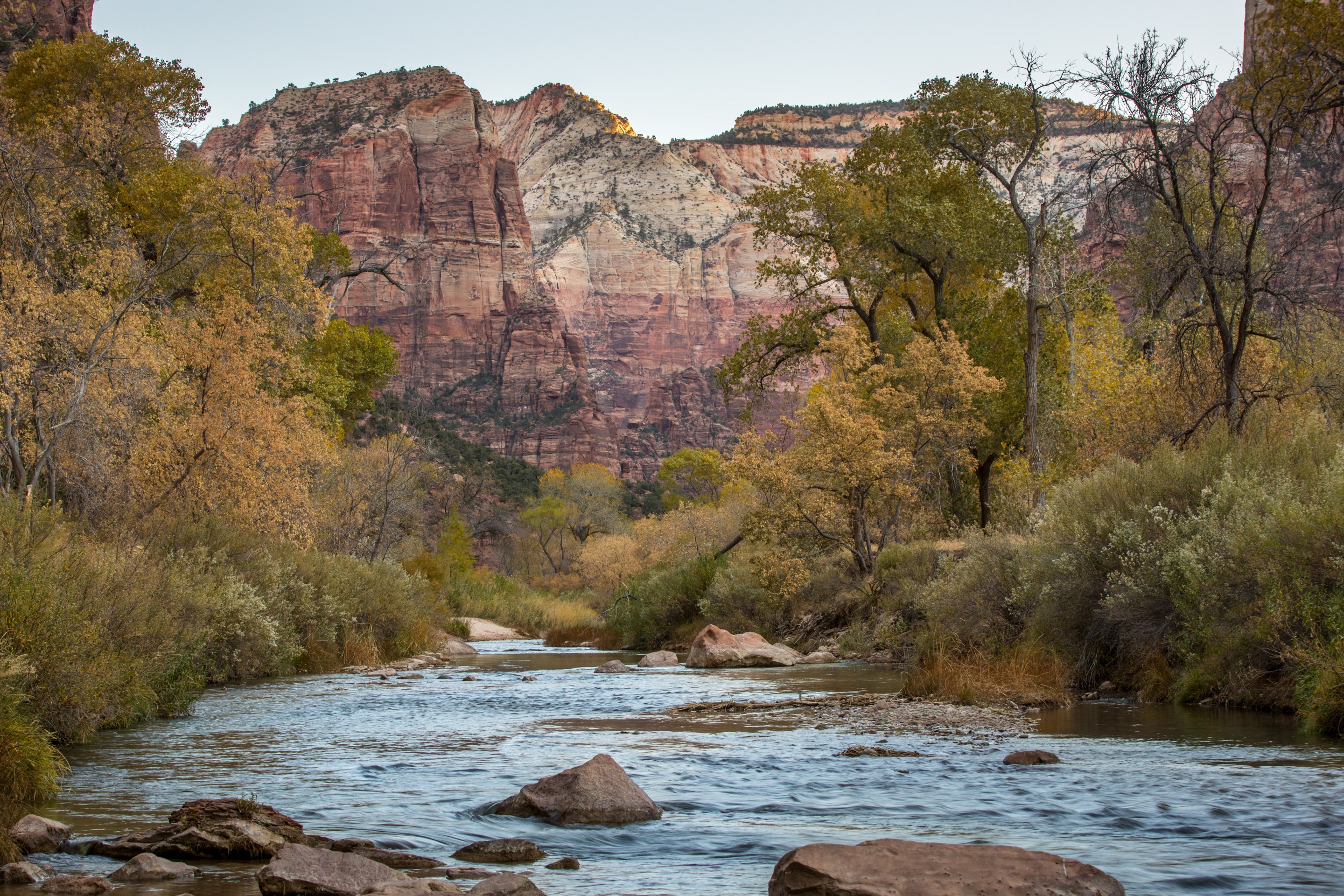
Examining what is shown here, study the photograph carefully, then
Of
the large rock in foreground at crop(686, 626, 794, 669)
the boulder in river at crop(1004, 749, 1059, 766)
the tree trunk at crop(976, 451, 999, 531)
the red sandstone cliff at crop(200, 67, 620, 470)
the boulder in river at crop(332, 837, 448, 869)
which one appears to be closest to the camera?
the boulder in river at crop(332, 837, 448, 869)

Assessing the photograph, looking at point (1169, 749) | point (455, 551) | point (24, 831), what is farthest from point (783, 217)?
point (455, 551)

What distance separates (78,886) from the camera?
5301 mm

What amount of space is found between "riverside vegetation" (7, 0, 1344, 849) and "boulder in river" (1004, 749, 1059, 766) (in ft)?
9.34

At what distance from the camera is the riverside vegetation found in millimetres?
12250

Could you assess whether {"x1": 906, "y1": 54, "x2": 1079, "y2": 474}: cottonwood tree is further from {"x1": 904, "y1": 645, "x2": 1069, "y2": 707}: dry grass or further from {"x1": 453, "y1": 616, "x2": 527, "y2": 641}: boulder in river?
{"x1": 453, "y1": 616, "x2": 527, "y2": 641}: boulder in river

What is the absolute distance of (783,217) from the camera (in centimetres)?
2948

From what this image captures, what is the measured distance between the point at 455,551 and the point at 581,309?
103679mm

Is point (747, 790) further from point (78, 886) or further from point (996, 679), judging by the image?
point (996, 679)

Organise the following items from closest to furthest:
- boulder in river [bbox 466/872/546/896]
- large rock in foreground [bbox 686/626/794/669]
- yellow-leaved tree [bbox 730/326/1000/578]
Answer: boulder in river [bbox 466/872/546/896], large rock in foreground [bbox 686/626/794/669], yellow-leaved tree [bbox 730/326/1000/578]

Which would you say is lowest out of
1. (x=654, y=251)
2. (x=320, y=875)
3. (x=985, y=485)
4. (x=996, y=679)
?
(x=996, y=679)

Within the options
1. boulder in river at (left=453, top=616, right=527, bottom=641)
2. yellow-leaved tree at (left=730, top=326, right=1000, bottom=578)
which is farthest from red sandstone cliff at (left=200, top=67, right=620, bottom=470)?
yellow-leaved tree at (left=730, top=326, right=1000, bottom=578)

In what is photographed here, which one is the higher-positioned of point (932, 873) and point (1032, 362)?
point (1032, 362)

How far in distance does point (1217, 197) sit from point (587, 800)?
15.0 metres

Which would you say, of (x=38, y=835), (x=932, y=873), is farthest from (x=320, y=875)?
A: (x=932, y=873)
